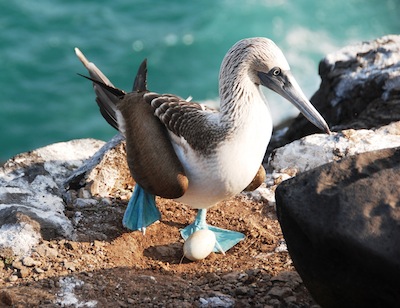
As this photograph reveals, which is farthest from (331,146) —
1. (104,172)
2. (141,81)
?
(104,172)

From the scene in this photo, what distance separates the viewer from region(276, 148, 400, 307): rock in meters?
3.08

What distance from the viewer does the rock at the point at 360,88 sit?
6.36 m

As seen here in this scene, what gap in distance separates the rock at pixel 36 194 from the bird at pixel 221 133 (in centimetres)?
70

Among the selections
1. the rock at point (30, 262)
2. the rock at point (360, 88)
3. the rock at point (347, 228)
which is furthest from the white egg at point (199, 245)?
the rock at point (360, 88)

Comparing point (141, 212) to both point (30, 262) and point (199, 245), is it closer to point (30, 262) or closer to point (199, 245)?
point (199, 245)

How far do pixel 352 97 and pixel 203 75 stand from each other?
6.10 metres

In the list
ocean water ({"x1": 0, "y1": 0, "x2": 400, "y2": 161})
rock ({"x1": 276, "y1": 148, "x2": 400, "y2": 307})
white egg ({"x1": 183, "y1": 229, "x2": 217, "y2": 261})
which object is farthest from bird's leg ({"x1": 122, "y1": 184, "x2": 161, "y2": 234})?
ocean water ({"x1": 0, "y1": 0, "x2": 400, "y2": 161})

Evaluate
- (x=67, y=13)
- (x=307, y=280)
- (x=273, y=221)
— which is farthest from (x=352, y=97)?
(x=67, y=13)

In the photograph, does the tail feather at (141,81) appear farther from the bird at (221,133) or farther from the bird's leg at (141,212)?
the bird's leg at (141,212)

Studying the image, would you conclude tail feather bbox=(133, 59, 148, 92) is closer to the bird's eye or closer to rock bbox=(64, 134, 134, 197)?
rock bbox=(64, 134, 134, 197)

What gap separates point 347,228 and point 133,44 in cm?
1007

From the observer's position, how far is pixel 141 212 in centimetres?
492

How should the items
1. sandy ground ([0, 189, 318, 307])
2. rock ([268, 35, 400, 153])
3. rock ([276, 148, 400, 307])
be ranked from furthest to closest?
rock ([268, 35, 400, 153]), sandy ground ([0, 189, 318, 307]), rock ([276, 148, 400, 307])

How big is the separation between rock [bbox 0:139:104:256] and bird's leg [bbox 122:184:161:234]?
1.35 ft
